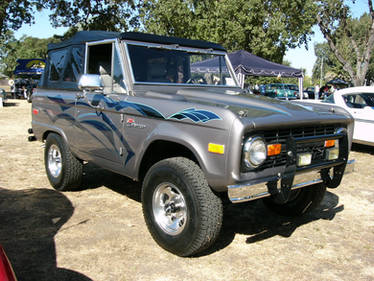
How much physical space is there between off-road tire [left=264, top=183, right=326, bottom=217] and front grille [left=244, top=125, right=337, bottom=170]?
2.60ft

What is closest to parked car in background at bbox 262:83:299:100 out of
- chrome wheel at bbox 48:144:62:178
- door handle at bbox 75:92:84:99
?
chrome wheel at bbox 48:144:62:178

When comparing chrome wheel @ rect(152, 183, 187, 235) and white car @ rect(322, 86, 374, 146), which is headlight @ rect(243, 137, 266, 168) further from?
white car @ rect(322, 86, 374, 146)

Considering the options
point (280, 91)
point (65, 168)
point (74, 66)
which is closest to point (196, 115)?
point (74, 66)

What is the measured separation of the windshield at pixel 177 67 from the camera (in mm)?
4105

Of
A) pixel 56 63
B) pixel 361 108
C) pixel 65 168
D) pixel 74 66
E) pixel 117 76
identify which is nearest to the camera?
pixel 117 76

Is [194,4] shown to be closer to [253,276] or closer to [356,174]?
[356,174]

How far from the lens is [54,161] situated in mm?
5438

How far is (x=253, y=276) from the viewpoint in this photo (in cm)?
312

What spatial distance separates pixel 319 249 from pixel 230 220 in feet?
3.53

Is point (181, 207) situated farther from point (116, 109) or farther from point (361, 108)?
point (361, 108)

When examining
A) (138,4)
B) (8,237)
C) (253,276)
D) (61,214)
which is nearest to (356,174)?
(253,276)

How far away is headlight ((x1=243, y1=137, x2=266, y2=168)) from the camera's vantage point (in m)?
2.93

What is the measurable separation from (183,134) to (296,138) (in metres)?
0.97

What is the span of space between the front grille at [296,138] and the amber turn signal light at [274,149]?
37mm
